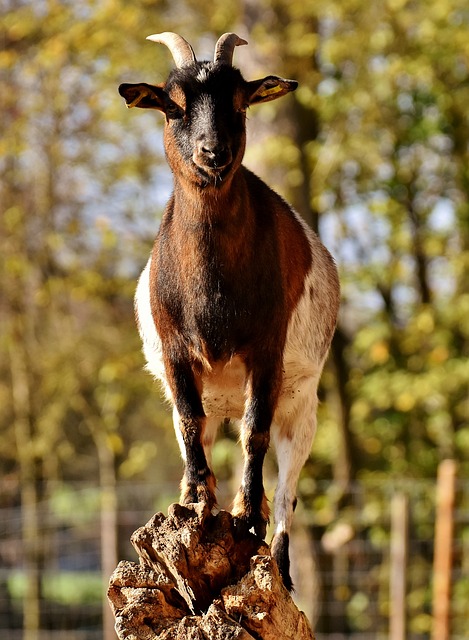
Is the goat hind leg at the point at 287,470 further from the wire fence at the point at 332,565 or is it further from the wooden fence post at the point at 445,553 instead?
the wire fence at the point at 332,565

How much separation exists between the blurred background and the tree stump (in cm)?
909

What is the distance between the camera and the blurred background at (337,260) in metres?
14.0

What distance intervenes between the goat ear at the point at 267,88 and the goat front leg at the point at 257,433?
104cm

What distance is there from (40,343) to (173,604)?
510 inches

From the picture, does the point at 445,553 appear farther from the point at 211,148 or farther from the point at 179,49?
the point at 211,148

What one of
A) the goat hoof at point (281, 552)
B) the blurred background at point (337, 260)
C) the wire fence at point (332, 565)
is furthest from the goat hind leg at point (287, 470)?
the blurred background at point (337, 260)

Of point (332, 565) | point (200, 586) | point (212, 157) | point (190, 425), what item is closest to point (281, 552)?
point (200, 586)

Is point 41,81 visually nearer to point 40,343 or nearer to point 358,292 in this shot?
point 40,343

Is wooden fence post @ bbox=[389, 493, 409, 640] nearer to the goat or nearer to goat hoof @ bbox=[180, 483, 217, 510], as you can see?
the goat

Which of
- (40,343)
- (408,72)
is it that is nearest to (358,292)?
(408,72)

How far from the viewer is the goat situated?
393 centimetres

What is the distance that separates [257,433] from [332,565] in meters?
10.7

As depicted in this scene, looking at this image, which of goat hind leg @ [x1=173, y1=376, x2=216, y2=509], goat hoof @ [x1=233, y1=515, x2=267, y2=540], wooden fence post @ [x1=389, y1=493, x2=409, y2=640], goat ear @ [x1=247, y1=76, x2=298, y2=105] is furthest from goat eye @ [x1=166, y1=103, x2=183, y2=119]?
wooden fence post @ [x1=389, y1=493, x2=409, y2=640]

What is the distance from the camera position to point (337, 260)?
1472cm
